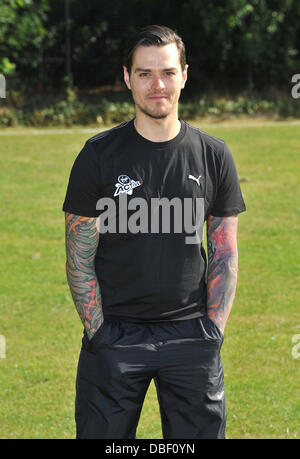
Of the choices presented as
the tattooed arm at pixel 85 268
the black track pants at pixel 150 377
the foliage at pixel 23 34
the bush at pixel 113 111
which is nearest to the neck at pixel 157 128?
the tattooed arm at pixel 85 268

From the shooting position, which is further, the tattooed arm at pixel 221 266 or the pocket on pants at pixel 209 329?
the tattooed arm at pixel 221 266

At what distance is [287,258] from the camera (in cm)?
1059

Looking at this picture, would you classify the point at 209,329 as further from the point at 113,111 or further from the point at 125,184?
the point at 113,111

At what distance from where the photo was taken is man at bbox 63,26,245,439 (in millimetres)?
3557

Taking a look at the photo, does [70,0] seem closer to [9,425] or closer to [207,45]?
[207,45]

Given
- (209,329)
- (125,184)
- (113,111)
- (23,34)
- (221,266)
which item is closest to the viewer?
(125,184)

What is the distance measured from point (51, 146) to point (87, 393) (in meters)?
19.8

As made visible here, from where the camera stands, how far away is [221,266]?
3.91 metres

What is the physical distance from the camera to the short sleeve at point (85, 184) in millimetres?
3580

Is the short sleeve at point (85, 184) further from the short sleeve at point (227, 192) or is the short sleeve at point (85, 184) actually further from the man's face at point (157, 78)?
the short sleeve at point (227, 192)

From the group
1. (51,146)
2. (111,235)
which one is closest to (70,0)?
(51,146)

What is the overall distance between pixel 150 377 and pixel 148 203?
847mm
